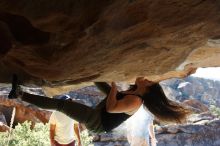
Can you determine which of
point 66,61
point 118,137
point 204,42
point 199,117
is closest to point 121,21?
point 66,61

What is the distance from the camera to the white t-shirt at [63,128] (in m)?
6.54

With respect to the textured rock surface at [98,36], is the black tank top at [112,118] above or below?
below

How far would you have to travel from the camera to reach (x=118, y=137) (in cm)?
1873

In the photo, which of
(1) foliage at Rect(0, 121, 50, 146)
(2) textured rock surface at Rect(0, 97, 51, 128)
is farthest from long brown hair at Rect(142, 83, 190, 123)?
(2) textured rock surface at Rect(0, 97, 51, 128)

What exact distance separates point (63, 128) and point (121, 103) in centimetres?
203

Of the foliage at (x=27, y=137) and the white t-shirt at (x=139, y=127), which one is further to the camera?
the foliage at (x=27, y=137)

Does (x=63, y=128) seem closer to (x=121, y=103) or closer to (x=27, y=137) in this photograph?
(x=121, y=103)

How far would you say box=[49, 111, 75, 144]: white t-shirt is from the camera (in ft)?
21.4

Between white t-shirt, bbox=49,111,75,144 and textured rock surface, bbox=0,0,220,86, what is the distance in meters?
1.34

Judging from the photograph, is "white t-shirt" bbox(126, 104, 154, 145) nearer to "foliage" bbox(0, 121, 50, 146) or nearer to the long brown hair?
the long brown hair

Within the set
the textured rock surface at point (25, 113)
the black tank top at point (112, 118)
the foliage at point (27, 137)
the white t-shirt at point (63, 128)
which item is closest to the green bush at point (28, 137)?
the foliage at point (27, 137)

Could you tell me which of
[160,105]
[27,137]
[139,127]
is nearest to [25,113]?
[27,137]

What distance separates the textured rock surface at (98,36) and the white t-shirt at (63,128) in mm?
1339

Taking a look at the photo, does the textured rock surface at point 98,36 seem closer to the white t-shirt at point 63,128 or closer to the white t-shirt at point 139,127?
the white t-shirt at point 63,128
